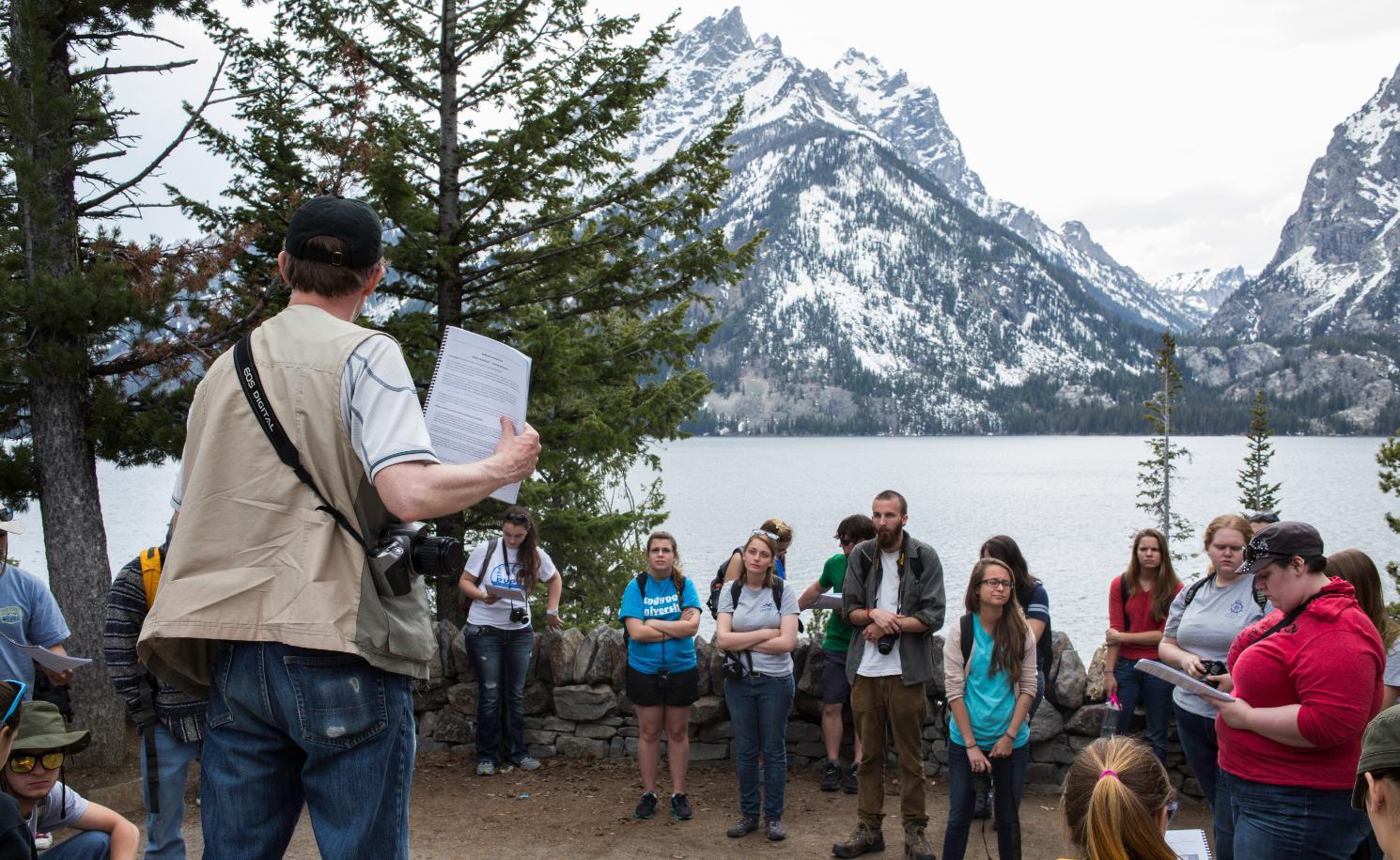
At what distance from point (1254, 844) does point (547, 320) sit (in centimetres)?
727

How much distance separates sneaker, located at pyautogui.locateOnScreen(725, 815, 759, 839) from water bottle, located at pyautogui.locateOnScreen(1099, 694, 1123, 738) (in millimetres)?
2275

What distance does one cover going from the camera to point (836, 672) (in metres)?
6.70

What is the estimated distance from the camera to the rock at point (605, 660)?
24.1ft

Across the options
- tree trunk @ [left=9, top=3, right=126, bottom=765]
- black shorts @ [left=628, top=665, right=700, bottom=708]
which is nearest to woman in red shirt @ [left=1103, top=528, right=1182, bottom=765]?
black shorts @ [left=628, top=665, right=700, bottom=708]

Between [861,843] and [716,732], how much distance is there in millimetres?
1823

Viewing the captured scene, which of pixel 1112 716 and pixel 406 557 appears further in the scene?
pixel 1112 716

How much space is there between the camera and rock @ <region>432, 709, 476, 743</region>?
757 cm

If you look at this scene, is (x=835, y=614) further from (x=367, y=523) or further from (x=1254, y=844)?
(x=367, y=523)

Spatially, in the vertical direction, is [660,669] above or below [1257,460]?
below

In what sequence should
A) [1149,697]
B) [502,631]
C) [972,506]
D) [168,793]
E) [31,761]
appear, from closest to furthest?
[31,761]
[168,793]
[1149,697]
[502,631]
[972,506]

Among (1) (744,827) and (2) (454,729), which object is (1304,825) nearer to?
(1) (744,827)

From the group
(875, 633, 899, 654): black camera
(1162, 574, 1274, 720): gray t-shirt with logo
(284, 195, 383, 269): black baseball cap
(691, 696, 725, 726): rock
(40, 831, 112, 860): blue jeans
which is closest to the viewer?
(284, 195, 383, 269): black baseball cap

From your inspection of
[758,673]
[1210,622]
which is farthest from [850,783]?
[1210,622]

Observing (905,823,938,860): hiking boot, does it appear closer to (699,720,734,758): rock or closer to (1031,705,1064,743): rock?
(1031,705,1064,743): rock
